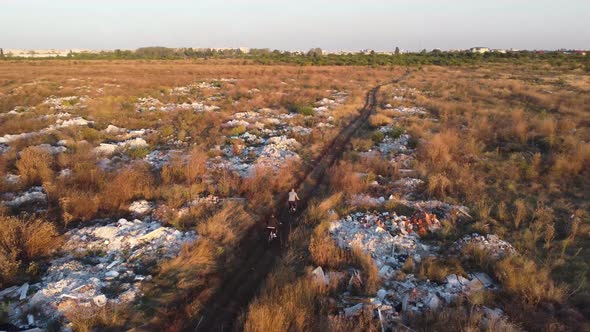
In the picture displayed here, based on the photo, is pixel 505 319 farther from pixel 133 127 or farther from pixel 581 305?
pixel 133 127

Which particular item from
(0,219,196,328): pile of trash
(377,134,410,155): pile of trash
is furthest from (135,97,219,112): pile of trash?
(0,219,196,328): pile of trash

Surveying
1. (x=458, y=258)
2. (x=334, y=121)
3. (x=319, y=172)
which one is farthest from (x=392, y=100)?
(x=458, y=258)

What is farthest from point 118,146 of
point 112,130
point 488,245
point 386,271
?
point 488,245

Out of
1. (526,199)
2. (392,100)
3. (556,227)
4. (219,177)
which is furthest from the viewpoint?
(392,100)

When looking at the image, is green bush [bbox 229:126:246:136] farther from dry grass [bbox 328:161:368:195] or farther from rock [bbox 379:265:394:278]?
rock [bbox 379:265:394:278]

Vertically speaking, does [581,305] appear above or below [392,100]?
below

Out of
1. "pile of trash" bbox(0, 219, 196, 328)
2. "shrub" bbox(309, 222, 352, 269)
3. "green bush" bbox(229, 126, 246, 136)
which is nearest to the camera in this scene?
"pile of trash" bbox(0, 219, 196, 328)

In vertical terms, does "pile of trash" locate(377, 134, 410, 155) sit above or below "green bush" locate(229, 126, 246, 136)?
below
